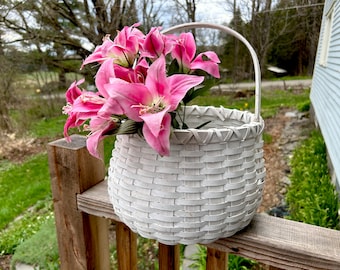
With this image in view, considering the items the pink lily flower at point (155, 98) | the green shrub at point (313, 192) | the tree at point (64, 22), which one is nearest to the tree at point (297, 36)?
the tree at point (64, 22)

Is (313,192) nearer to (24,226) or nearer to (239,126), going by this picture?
(239,126)

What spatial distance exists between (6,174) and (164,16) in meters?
3.29

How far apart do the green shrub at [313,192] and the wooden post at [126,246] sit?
1330mm

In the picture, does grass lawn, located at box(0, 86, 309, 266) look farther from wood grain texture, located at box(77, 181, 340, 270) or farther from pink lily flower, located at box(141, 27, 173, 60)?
pink lily flower, located at box(141, 27, 173, 60)

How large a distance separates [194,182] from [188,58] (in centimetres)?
18

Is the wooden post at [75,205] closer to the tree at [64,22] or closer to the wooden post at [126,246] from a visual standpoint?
the wooden post at [126,246]

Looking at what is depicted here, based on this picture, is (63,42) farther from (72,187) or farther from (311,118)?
(72,187)

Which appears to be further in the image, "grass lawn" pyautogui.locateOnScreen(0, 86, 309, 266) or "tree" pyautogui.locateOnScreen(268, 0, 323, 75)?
"tree" pyautogui.locateOnScreen(268, 0, 323, 75)

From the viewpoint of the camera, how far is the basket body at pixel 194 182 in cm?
46

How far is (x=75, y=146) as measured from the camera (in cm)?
73

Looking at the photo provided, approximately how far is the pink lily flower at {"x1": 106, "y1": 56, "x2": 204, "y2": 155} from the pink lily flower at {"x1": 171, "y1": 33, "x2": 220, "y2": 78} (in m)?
0.06

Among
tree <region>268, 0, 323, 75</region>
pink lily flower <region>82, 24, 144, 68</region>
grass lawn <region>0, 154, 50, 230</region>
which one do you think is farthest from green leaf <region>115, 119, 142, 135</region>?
tree <region>268, 0, 323, 75</region>

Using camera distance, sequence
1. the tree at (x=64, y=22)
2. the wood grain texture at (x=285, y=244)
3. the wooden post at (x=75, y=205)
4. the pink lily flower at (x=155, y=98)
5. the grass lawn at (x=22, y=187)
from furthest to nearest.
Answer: the tree at (x=64, y=22) < the grass lawn at (x=22, y=187) < the wooden post at (x=75, y=205) < the wood grain texture at (x=285, y=244) < the pink lily flower at (x=155, y=98)

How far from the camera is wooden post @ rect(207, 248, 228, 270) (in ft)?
2.02
